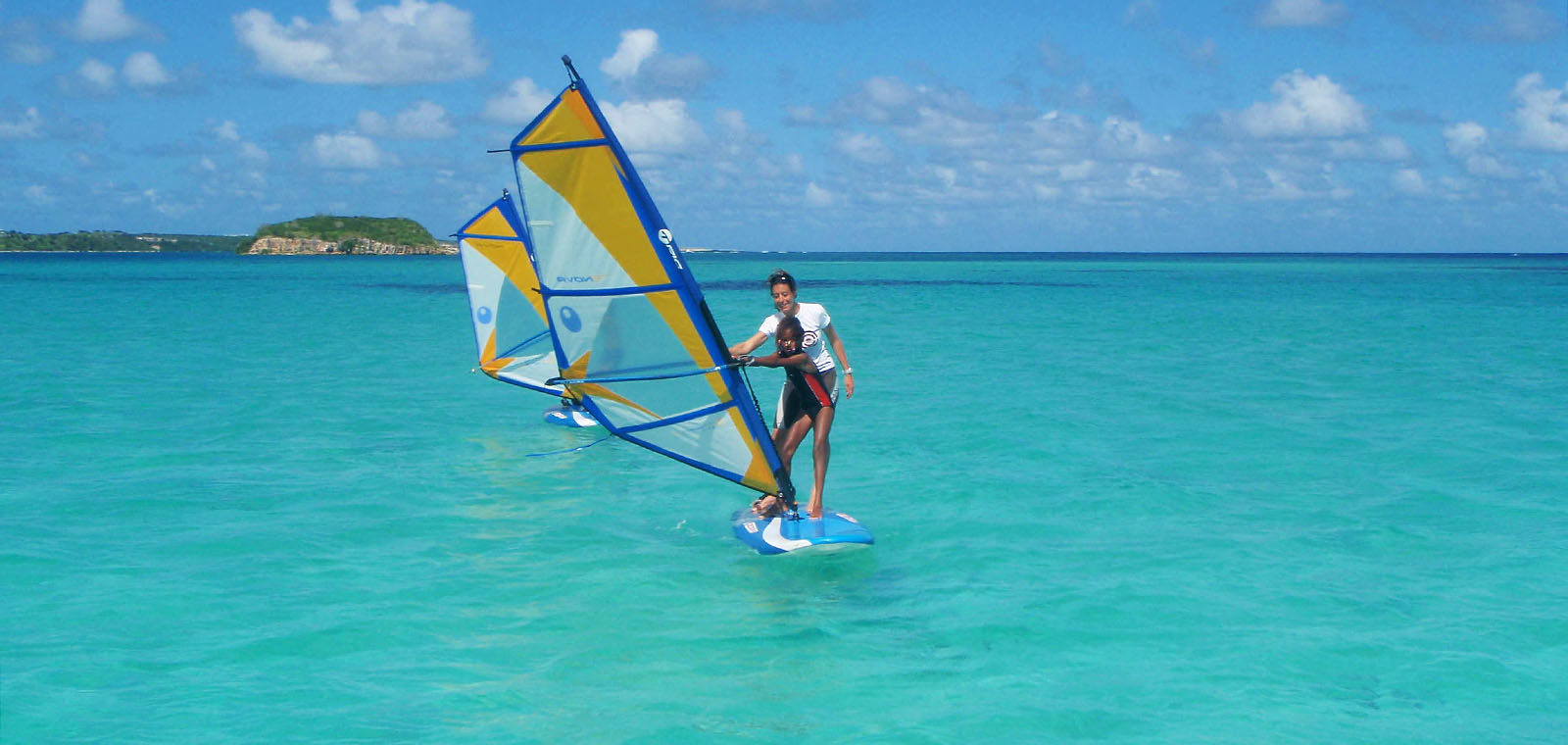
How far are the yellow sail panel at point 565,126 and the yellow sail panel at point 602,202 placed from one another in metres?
0.09

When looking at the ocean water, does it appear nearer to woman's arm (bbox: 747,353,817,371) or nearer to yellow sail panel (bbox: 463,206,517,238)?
woman's arm (bbox: 747,353,817,371)

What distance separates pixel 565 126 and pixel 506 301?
320 inches

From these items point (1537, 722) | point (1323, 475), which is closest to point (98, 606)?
point (1537, 722)

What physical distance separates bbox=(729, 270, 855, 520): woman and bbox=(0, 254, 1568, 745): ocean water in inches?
29.4

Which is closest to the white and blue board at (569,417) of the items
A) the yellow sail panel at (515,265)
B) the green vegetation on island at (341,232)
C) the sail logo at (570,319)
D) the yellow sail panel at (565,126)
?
the yellow sail panel at (515,265)

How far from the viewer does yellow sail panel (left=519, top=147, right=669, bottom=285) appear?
8195 mm

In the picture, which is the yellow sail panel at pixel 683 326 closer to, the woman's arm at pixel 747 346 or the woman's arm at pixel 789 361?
the woman's arm at pixel 747 346

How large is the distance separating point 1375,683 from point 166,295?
60.7m

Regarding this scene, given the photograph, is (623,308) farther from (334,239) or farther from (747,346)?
(334,239)

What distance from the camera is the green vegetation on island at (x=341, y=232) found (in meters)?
192

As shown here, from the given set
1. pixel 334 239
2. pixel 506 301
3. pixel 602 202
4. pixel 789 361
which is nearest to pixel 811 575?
pixel 789 361

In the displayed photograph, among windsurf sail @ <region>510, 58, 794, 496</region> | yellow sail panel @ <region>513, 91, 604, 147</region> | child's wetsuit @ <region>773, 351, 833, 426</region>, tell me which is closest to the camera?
yellow sail panel @ <region>513, 91, 604, 147</region>

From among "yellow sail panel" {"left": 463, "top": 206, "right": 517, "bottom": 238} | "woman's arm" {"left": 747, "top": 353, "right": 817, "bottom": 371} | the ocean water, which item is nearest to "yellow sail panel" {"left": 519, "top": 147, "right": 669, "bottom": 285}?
"woman's arm" {"left": 747, "top": 353, "right": 817, "bottom": 371}

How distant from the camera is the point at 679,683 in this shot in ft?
22.0
